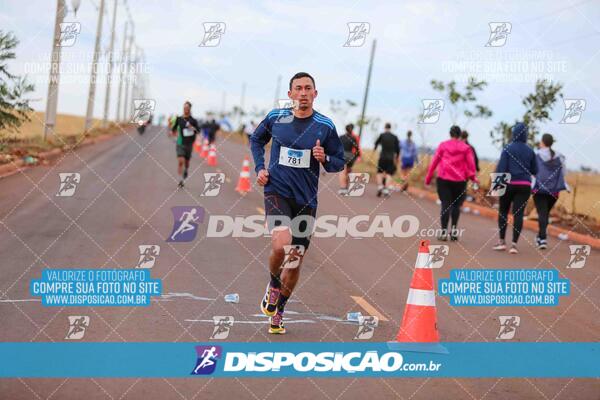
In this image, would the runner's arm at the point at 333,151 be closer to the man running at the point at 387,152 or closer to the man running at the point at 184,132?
the man running at the point at 184,132

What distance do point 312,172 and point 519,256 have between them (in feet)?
25.2

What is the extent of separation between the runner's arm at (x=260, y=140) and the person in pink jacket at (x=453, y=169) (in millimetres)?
8155

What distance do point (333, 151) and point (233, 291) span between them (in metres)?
2.45

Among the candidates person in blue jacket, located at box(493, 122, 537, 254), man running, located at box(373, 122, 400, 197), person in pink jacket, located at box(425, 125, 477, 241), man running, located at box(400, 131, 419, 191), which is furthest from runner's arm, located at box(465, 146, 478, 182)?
man running, located at box(400, 131, 419, 191)

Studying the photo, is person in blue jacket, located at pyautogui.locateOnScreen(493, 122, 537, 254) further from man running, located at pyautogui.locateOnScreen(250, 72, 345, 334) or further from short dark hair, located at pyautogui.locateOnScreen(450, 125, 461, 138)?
man running, located at pyautogui.locateOnScreen(250, 72, 345, 334)

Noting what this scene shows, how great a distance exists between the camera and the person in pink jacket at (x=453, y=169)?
15930mm

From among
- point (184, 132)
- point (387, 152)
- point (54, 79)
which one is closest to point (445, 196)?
point (184, 132)

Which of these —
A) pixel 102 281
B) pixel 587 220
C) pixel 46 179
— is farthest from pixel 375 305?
pixel 46 179

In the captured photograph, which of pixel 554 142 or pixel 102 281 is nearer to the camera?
pixel 102 281

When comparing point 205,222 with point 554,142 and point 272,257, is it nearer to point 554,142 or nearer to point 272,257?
point 554,142

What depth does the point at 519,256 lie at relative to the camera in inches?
575

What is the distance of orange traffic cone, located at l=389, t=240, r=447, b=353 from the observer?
755 cm

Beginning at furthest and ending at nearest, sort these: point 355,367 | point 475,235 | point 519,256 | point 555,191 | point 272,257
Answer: point 475,235
point 555,191
point 519,256
point 272,257
point 355,367

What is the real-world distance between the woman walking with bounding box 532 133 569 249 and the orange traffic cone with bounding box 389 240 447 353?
337 inches
